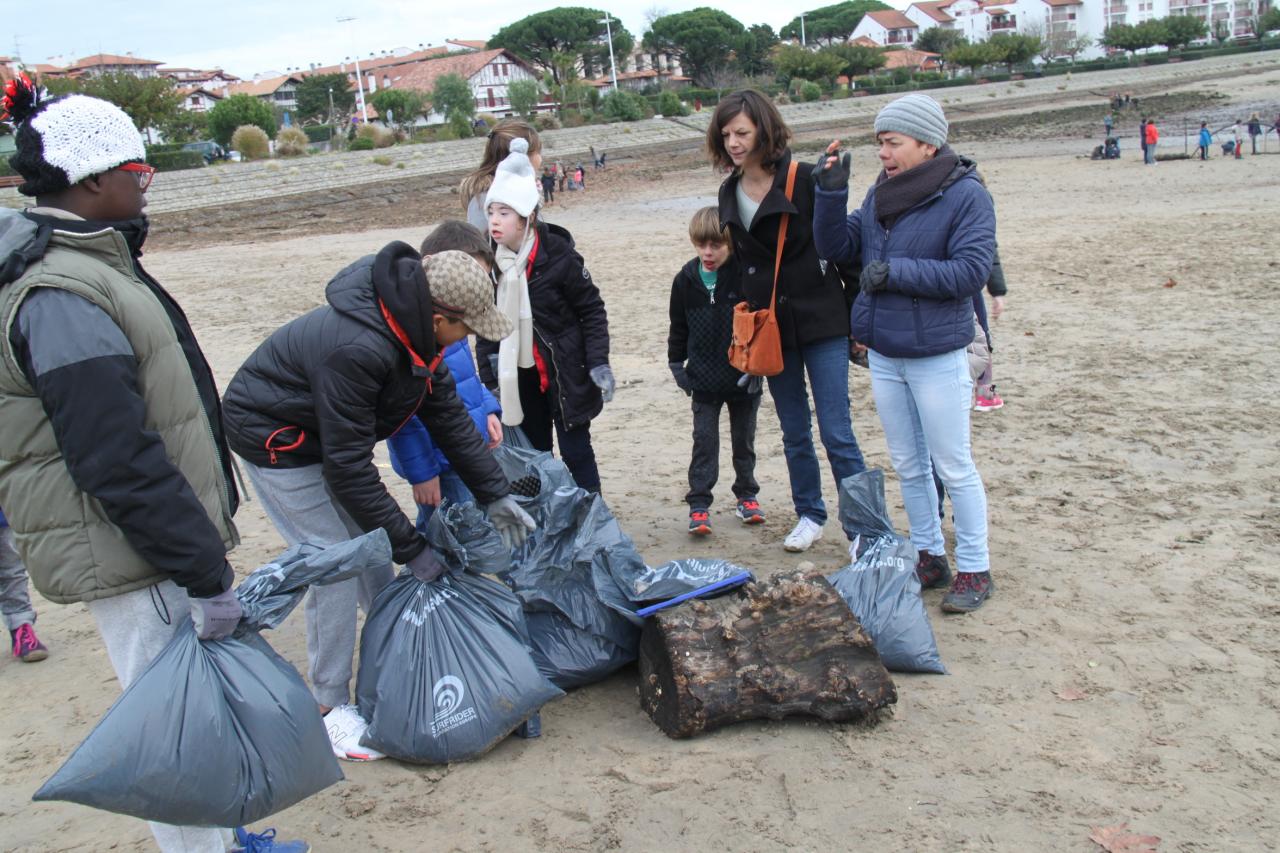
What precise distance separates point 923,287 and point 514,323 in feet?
5.38

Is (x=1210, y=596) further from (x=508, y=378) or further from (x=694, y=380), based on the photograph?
(x=508, y=378)

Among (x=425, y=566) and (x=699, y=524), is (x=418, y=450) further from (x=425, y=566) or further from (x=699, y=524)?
(x=699, y=524)

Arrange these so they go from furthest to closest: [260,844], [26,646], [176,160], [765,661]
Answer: [176,160], [26,646], [765,661], [260,844]

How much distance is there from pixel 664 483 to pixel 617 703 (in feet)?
7.64

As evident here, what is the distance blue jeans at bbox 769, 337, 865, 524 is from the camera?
14.2ft

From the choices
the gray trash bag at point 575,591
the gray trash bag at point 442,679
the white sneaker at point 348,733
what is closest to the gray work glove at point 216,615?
the gray trash bag at point 442,679

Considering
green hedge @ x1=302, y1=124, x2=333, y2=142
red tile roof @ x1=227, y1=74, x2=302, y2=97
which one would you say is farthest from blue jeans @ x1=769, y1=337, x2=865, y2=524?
red tile roof @ x1=227, y1=74, x2=302, y2=97

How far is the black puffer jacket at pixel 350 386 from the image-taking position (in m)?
2.87

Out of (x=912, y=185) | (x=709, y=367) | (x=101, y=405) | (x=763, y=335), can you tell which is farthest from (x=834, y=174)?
(x=101, y=405)

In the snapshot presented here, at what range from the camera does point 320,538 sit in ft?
10.7

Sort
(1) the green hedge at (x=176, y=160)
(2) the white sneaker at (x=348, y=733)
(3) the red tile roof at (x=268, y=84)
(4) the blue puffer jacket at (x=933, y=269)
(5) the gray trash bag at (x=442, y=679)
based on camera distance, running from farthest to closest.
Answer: (3) the red tile roof at (x=268, y=84) < (1) the green hedge at (x=176, y=160) < (4) the blue puffer jacket at (x=933, y=269) < (2) the white sneaker at (x=348, y=733) < (5) the gray trash bag at (x=442, y=679)

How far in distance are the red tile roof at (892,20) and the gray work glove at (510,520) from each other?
12689 centimetres

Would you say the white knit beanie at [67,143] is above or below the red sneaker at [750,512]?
above

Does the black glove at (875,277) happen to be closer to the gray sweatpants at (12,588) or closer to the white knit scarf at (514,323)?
the white knit scarf at (514,323)
